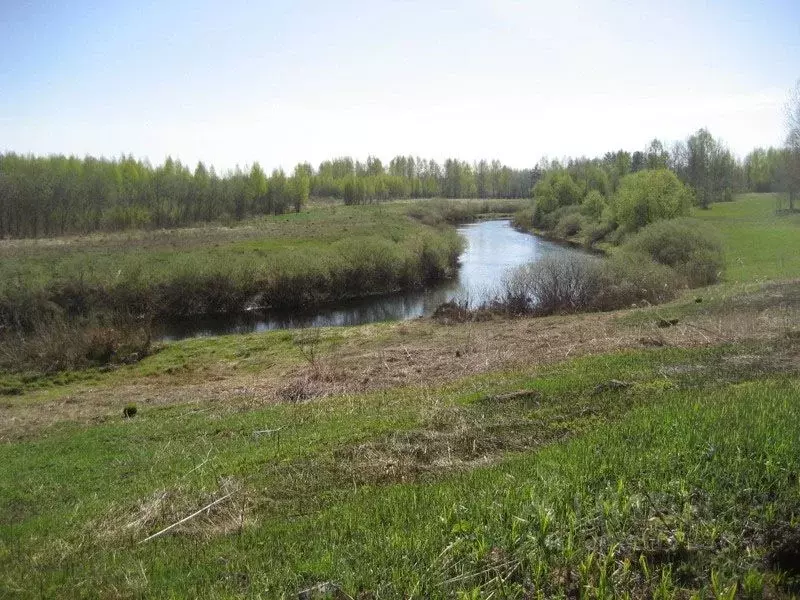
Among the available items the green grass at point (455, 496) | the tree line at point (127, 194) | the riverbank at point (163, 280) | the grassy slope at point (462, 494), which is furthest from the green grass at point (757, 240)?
the tree line at point (127, 194)

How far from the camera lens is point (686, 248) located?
1601 inches

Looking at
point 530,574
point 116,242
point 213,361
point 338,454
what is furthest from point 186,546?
point 116,242

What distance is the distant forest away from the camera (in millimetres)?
67688

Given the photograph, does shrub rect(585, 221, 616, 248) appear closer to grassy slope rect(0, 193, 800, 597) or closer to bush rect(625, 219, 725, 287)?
bush rect(625, 219, 725, 287)

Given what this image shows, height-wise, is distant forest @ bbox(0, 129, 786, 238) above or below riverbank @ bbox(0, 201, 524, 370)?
above

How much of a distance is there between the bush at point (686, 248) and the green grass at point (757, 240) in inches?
54.3

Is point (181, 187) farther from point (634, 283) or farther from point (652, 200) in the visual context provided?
point (634, 283)

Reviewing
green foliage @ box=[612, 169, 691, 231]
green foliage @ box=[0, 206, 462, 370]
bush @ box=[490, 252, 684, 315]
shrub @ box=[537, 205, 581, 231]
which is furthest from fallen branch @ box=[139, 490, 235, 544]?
shrub @ box=[537, 205, 581, 231]

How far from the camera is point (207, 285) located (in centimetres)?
4284

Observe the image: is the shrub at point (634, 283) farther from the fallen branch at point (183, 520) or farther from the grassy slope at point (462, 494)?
the fallen branch at point (183, 520)

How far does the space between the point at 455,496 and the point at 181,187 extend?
86708 mm

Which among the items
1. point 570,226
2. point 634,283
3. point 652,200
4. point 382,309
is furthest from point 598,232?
point 634,283

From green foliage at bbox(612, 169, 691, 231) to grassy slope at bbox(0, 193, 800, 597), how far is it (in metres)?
47.5

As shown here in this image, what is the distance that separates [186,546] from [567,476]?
402 centimetres
